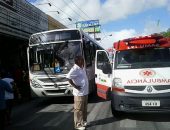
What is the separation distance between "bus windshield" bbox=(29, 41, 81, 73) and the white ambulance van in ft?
9.35

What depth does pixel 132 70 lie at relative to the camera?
1005 cm

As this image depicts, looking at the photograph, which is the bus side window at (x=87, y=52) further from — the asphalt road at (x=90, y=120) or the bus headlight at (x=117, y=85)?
the bus headlight at (x=117, y=85)

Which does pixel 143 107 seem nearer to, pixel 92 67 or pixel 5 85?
pixel 5 85

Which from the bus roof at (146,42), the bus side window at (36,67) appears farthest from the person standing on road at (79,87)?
the bus side window at (36,67)

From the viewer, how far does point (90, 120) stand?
404 inches

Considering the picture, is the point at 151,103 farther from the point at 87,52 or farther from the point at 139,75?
the point at 87,52

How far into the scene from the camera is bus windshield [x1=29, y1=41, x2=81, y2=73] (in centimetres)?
1410

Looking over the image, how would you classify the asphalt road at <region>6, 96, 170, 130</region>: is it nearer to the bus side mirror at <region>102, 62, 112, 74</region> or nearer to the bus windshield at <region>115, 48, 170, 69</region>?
the bus side mirror at <region>102, 62, 112, 74</region>

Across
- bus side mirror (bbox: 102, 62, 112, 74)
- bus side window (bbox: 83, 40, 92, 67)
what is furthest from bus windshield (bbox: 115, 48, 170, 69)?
bus side window (bbox: 83, 40, 92, 67)

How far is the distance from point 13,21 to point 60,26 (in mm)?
12957

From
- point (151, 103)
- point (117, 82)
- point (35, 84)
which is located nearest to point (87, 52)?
point (35, 84)

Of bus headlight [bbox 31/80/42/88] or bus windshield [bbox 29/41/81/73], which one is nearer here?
bus windshield [bbox 29/41/81/73]

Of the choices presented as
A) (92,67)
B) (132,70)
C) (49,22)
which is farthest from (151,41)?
(49,22)

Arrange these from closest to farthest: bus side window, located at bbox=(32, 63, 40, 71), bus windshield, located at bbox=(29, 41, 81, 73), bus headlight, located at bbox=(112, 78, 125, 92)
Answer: bus headlight, located at bbox=(112, 78, 125, 92), bus windshield, located at bbox=(29, 41, 81, 73), bus side window, located at bbox=(32, 63, 40, 71)
